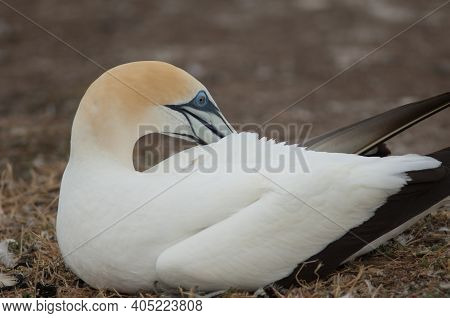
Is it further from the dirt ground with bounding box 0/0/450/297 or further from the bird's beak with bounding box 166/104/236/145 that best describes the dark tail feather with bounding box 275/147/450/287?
the bird's beak with bounding box 166/104/236/145

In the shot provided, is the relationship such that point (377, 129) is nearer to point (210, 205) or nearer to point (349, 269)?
point (349, 269)

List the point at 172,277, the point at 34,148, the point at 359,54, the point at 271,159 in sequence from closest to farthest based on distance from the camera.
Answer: the point at 172,277
the point at 271,159
the point at 34,148
the point at 359,54

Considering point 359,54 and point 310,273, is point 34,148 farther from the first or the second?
Result: point 359,54

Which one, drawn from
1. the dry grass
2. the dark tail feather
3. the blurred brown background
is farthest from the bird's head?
the blurred brown background

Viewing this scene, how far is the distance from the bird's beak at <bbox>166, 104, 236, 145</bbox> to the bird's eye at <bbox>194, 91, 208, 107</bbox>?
32 mm

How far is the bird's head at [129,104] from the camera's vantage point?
4672 mm

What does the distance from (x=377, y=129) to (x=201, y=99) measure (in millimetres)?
1171

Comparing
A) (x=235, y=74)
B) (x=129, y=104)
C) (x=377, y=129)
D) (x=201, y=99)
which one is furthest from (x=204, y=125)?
(x=235, y=74)

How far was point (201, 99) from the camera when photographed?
493 centimetres

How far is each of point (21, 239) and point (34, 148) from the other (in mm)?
3008

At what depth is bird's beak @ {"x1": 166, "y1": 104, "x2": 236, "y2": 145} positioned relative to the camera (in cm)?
491

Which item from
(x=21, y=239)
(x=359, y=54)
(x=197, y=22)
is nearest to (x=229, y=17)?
(x=197, y=22)

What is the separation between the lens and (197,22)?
14188mm

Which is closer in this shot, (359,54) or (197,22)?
(359,54)
